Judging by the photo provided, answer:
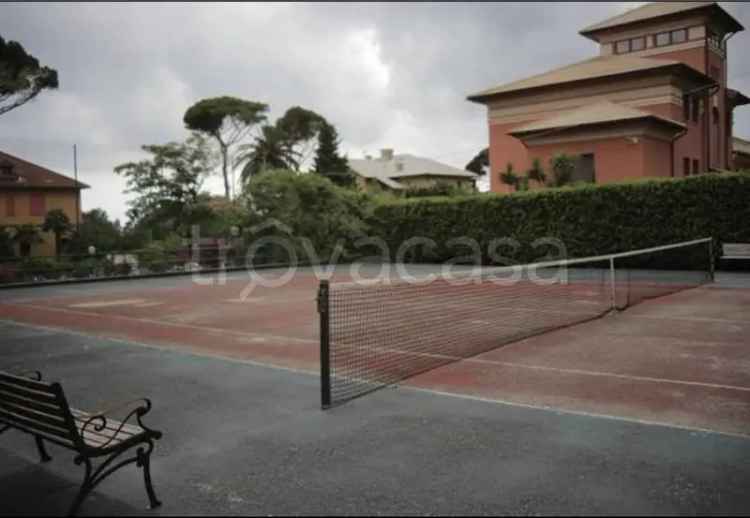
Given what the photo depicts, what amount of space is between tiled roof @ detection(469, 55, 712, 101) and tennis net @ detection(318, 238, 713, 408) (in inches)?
612

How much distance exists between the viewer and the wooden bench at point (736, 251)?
21406 mm

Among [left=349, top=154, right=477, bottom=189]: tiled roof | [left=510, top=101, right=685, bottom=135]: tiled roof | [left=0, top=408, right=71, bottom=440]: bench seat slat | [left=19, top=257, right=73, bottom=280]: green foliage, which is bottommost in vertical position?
[left=0, top=408, right=71, bottom=440]: bench seat slat

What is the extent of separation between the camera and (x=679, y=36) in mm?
36406

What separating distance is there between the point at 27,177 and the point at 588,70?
112 feet

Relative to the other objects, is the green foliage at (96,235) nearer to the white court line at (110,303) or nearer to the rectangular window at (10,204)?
the white court line at (110,303)

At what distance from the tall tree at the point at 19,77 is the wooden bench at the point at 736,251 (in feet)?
67.8

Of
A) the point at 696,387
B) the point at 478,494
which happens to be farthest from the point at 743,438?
the point at 478,494

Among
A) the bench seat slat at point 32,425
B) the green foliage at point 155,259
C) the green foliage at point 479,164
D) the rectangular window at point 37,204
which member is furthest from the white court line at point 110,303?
the green foliage at point 479,164

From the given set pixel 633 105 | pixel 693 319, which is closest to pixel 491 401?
pixel 693 319

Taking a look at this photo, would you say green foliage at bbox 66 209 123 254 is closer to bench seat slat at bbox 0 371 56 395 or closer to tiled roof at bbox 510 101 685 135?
bench seat slat at bbox 0 371 56 395

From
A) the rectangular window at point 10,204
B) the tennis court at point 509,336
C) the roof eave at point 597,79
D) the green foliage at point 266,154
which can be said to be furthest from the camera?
the green foliage at point 266,154

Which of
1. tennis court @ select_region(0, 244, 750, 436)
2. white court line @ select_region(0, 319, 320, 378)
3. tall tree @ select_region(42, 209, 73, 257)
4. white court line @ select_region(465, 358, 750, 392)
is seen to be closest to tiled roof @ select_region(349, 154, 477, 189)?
tennis court @ select_region(0, 244, 750, 436)

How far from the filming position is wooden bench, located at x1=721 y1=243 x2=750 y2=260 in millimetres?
21406

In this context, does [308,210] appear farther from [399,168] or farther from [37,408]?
[399,168]
